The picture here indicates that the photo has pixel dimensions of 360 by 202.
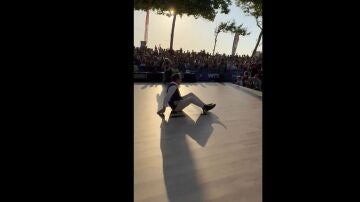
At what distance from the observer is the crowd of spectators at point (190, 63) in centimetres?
1892

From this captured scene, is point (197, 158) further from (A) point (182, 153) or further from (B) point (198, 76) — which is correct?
(B) point (198, 76)

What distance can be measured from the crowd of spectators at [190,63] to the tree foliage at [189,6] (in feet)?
10.2

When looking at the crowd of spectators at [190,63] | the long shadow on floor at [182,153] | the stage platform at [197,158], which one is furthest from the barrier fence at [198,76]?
the long shadow on floor at [182,153]

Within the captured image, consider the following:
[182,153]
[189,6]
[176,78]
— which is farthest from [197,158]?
[189,6]

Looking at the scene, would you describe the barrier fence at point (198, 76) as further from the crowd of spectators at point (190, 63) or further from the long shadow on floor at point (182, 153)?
the long shadow on floor at point (182, 153)

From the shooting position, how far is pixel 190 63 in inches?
841

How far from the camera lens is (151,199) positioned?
3404mm

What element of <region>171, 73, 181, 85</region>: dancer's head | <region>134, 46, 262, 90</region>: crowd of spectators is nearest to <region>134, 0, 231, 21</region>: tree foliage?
<region>134, 46, 262, 90</region>: crowd of spectators

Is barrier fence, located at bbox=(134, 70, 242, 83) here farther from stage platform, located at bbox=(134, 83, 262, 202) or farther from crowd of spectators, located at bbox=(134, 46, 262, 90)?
stage platform, located at bbox=(134, 83, 262, 202)

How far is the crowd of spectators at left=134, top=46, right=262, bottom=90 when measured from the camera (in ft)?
62.1
